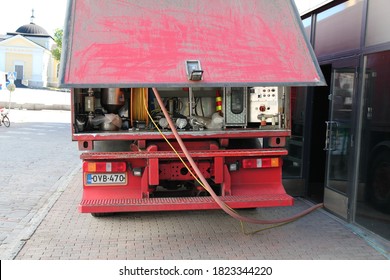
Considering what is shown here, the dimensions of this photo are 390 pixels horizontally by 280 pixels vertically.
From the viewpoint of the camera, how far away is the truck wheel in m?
5.71

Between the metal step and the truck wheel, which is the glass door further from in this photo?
the metal step

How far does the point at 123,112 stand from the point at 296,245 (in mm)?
2655

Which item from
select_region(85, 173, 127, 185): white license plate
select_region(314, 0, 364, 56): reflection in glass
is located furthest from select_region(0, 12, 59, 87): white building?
select_region(85, 173, 127, 185): white license plate

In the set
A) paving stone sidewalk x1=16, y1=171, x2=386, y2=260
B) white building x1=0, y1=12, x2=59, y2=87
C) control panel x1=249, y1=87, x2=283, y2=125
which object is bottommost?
Result: paving stone sidewalk x1=16, y1=171, x2=386, y2=260

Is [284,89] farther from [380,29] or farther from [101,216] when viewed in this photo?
[101,216]

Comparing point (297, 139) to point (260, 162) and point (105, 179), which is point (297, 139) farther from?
point (105, 179)

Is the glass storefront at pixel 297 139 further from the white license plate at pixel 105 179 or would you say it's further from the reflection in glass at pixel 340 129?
the white license plate at pixel 105 179

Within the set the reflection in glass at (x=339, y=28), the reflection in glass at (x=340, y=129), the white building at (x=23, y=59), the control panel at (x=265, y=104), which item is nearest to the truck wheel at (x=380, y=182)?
the reflection in glass at (x=340, y=129)

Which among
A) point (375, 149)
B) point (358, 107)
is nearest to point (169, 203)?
point (375, 149)

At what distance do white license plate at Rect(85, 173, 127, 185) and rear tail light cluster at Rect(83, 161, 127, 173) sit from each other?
75 millimetres

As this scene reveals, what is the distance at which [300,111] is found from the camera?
26.1 ft

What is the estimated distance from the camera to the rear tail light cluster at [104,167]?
5.61 metres

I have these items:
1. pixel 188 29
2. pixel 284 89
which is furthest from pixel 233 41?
pixel 284 89

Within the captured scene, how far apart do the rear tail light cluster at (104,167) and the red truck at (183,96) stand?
1cm
